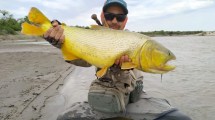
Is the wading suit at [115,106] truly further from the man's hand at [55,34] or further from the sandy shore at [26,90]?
the sandy shore at [26,90]

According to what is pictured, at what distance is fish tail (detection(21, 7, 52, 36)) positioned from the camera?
3.66 meters

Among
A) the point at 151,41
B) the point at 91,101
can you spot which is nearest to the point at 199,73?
the point at 91,101

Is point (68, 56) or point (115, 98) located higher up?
point (68, 56)

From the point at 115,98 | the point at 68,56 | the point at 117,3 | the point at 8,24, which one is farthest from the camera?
the point at 8,24

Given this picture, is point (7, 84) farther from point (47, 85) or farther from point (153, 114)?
point (153, 114)

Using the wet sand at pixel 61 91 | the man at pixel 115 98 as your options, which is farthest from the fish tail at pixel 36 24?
the wet sand at pixel 61 91

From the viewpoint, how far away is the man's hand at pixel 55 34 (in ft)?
12.6

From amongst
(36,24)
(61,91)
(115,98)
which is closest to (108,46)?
(36,24)

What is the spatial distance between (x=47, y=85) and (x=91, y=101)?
13.4 ft

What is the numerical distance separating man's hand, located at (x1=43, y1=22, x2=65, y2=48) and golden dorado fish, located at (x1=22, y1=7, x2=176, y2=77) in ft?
0.16

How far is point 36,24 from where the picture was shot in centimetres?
384

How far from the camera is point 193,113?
7102mm

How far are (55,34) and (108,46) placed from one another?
656 millimetres

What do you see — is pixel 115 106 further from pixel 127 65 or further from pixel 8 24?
pixel 8 24
